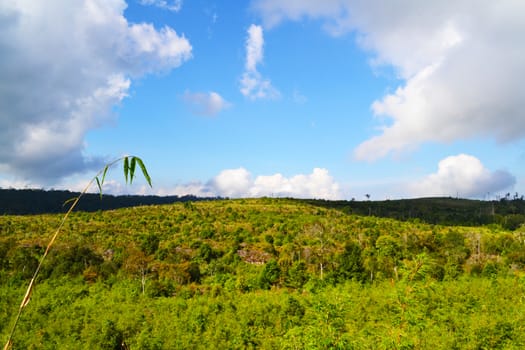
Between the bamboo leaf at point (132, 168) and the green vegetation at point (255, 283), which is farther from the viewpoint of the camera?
the green vegetation at point (255, 283)

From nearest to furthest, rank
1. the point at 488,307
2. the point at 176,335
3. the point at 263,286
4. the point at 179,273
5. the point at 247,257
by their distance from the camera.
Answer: the point at 176,335 → the point at 488,307 → the point at 263,286 → the point at 179,273 → the point at 247,257

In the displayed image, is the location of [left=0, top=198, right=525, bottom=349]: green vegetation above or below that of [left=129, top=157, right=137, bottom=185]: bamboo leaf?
below

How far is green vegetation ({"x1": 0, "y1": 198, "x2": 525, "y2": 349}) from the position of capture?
1677cm

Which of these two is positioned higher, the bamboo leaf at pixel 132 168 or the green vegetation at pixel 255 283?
the bamboo leaf at pixel 132 168

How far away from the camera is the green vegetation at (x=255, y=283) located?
16.8m

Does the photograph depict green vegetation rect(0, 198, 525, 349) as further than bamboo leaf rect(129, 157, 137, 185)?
Yes

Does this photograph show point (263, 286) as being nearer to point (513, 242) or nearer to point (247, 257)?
point (247, 257)

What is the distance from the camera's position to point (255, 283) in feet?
218

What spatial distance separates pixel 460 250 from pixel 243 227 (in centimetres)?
5834

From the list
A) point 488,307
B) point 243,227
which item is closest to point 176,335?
point 488,307

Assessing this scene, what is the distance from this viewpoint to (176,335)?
1289 inches

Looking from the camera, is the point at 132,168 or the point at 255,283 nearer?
the point at 132,168

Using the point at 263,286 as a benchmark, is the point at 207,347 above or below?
above

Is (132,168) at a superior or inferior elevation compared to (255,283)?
superior
